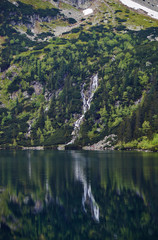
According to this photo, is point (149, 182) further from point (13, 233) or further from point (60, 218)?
point (13, 233)

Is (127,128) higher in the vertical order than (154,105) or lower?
lower

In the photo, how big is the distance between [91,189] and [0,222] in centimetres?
1657

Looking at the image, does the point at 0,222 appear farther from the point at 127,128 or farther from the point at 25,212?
the point at 127,128

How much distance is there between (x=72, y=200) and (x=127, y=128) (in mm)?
136142

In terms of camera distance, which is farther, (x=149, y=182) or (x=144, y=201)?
(x=149, y=182)

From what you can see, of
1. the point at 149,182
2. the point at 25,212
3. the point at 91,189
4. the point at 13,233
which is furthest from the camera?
the point at 149,182

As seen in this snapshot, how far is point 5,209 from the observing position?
32.9 meters

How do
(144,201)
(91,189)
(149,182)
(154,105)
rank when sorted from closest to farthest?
(144,201) < (91,189) < (149,182) < (154,105)

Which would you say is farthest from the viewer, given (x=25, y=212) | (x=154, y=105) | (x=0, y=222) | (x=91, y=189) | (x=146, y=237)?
(x=154, y=105)

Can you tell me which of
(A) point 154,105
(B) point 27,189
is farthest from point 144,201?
(A) point 154,105

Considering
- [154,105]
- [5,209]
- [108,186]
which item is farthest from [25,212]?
[154,105]

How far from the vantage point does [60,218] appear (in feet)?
96.2

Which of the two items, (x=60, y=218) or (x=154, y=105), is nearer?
(x=60, y=218)

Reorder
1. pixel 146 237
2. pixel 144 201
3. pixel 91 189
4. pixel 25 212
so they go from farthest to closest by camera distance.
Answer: pixel 91 189 < pixel 144 201 < pixel 25 212 < pixel 146 237
